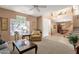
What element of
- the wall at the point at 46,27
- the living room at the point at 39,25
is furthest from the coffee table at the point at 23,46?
the wall at the point at 46,27

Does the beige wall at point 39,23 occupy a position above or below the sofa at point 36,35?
above

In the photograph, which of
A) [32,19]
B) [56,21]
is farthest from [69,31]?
[32,19]

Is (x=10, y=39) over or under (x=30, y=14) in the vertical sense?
under

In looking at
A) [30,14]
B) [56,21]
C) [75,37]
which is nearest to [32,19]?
[30,14]

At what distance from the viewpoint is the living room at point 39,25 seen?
2.41 metres

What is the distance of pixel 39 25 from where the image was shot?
2.57 meters

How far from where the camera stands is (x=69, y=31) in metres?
2.47

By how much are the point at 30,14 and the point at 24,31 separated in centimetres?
38

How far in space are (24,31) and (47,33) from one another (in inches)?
19.1

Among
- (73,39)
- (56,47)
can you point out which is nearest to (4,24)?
(56,47)

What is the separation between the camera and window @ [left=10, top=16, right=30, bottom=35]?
2463 mm

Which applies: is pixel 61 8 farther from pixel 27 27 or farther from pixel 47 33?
pixel 27 27

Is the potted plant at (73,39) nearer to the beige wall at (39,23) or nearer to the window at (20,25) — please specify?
the beige wall at (39,23)
